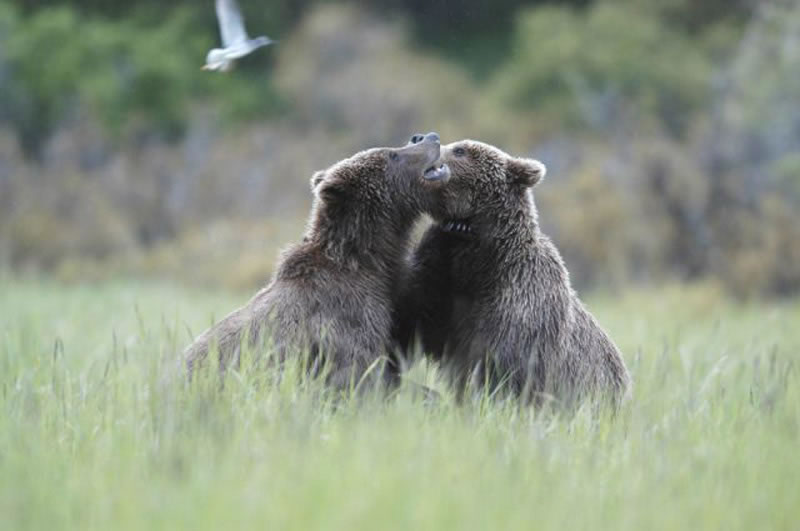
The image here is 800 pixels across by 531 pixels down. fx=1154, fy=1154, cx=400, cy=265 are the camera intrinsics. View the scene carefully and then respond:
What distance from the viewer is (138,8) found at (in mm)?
26672

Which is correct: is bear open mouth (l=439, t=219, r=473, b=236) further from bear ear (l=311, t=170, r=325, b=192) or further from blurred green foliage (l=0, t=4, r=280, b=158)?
blurred green foliage (l=0, t=4, r=280, b=158)

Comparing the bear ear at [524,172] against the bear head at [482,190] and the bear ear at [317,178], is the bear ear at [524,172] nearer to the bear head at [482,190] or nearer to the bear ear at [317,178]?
the bear head at [482,190]

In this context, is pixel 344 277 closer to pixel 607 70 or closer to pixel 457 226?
pixel 457 226

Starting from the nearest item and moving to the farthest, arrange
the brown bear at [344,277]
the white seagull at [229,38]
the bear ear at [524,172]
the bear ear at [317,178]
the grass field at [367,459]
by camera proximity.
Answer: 1. the grass field at [367,459]
2. the brown bear at [344,277]
3. the white seagull at [229,38]
4. the bear ear at [524,172]
5. the bear ear at [317,178]

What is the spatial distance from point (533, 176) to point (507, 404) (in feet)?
4.91

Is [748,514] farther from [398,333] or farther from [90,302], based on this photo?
[90,302]

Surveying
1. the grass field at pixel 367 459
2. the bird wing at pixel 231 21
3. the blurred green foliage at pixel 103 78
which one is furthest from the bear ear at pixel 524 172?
the blurred green foliage at pixel 103 78

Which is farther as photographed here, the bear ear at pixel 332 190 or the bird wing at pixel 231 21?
the bird wing at pixel 231 21

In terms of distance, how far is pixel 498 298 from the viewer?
5.71 metres

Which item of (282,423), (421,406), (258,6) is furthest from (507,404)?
(258,6)

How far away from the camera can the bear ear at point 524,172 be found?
19.8ft

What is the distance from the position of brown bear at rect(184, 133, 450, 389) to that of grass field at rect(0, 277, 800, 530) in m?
0.33

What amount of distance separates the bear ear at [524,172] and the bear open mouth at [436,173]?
36 centimetres

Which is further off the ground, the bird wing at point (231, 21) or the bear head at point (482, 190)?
the bird wing at point (231, 21)
